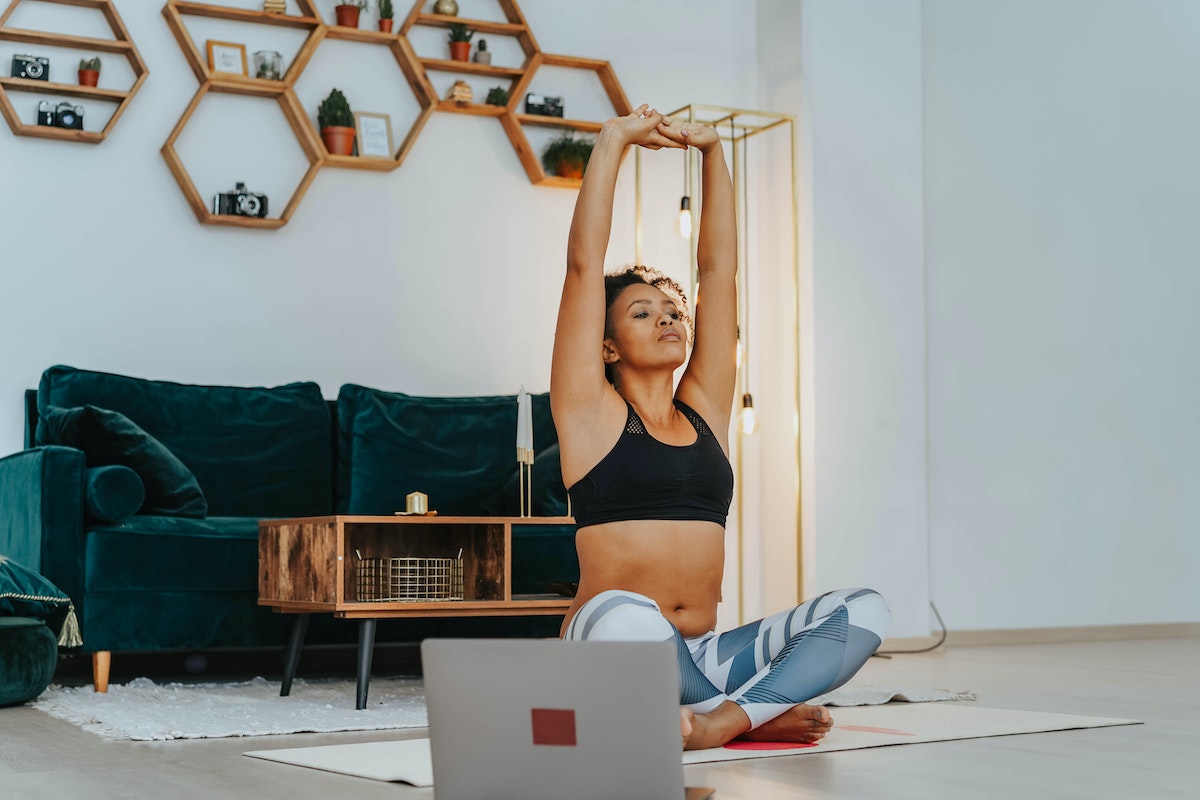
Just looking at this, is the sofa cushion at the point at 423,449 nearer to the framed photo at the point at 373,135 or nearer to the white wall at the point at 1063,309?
the framed photo at the point at 373,135

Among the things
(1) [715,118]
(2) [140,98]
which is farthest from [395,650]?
(1) [715,118]

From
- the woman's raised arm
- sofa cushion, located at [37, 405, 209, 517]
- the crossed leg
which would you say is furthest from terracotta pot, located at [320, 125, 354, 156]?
the crossed leg

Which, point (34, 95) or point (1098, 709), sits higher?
point (34, 95)

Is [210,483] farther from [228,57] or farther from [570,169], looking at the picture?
[570,169]

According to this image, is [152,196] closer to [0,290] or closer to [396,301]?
[0,290]

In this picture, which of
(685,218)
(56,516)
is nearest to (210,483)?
(56,516)

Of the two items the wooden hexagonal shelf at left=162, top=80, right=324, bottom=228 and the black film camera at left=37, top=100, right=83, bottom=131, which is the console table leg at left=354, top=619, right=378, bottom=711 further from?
the black film camera at left=37, top=100, right=83, bottom=131

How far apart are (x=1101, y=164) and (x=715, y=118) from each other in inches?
72.4

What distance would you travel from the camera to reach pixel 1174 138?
656 cm

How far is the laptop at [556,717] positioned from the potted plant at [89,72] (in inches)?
147

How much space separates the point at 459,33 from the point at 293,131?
29.2 inches

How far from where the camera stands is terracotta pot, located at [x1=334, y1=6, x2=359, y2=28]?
5.16 metres

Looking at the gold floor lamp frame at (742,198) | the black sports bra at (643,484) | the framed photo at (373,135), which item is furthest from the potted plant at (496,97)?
the black sports bra at (643,484)

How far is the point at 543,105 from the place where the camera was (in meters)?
5.54
